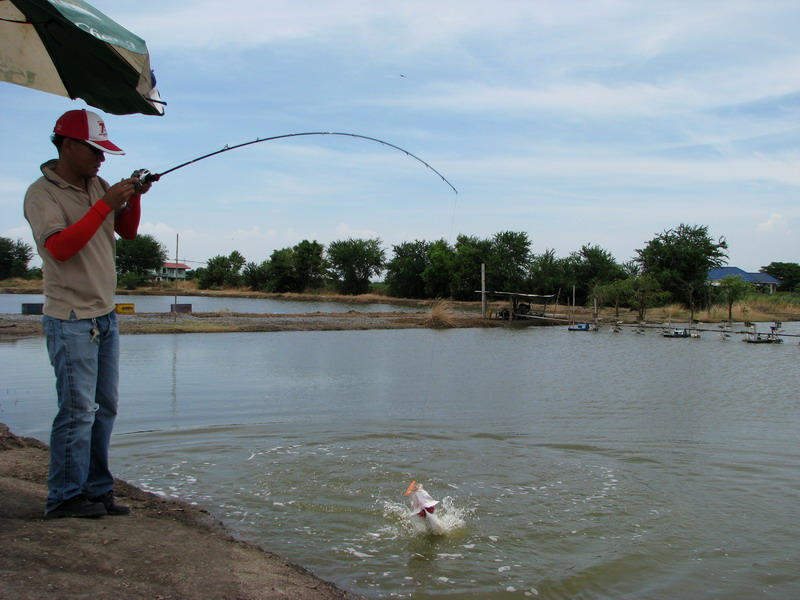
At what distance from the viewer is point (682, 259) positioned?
4978 centimetres

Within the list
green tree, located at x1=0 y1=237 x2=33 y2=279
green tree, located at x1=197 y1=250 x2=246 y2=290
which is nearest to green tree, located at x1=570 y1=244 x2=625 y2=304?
green tree, located at x1=197 y1=250 x2=246 y2=290

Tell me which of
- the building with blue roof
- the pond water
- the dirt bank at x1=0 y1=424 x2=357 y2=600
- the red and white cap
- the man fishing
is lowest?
the pond water

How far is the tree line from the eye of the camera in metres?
49.0

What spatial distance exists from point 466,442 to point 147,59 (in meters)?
5.43

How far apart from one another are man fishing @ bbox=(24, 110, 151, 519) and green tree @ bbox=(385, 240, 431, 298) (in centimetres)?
6398

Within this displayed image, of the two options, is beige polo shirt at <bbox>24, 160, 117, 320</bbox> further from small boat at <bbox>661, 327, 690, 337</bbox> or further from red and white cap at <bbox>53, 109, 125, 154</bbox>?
small boat at <bbox>661, 327, 690, 337</bbox>

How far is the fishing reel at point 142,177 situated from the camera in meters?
3.66

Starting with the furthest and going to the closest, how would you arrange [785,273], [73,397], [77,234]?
[785,273] → [73,397] → [77,234]

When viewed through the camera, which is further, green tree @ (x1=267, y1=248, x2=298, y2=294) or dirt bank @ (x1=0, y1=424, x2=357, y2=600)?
green tree @ (x1=267, y1=248, x2=298, y2=294)

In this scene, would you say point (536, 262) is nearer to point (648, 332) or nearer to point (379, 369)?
point (648, 332)

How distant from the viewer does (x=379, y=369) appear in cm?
1564

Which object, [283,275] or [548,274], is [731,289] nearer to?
[548,274]

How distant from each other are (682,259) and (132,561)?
52283 mm

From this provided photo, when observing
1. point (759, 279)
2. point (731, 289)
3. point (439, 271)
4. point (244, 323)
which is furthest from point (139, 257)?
point (759, 279)
